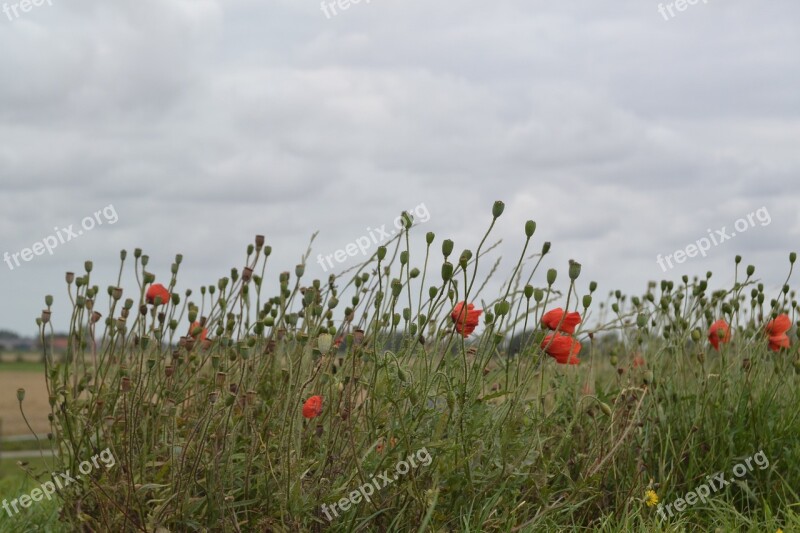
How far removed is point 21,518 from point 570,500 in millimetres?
2832

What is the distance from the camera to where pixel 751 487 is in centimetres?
436

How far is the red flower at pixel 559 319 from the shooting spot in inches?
127

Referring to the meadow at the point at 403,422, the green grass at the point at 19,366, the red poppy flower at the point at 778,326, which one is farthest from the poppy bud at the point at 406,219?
the green grass at the point at 19,366

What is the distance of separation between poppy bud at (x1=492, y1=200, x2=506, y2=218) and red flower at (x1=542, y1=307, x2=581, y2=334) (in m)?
0.54

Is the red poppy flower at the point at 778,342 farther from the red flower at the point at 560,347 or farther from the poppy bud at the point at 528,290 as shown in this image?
the poppy bud at the point at 528,290

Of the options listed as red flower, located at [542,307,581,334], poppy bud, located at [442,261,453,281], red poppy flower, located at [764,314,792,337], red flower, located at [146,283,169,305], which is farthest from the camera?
red poppy flower, located at [764,314,792,337]

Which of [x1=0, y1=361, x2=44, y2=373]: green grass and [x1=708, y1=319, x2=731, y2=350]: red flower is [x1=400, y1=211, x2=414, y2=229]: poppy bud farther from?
[x1=0, y1=361, x2=44, y2=373]: green grass

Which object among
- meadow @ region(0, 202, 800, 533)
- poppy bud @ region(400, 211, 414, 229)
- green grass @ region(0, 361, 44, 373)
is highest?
green grass @ region(0, 361, 44, 373)

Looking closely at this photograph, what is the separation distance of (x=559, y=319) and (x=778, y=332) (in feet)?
6.33

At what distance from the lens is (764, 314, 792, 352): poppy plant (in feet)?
14.9

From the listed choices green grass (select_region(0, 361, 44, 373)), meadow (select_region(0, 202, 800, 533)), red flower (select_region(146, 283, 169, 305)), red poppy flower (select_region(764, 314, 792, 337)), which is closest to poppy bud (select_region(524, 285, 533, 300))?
meadow (select_region(0, 202, 800, 533))

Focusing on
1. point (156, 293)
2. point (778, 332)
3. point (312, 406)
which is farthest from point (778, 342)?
point (156, 293)

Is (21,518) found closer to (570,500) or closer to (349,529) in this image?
(349,529)

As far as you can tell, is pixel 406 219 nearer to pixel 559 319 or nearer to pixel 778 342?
pixel 559 319
